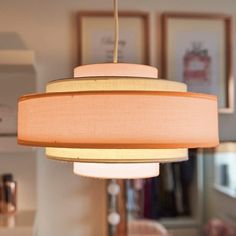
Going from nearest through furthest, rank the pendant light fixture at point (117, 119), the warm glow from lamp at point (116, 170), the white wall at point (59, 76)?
the pendant light fixture at point (117, 119), the warm glow from lamp at point (116, 170), the white wall at point (59, 76)

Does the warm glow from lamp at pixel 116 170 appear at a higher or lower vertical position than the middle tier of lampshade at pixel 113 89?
lower

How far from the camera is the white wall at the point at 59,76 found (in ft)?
7.27

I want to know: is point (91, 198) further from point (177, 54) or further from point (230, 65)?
point (230, 65)

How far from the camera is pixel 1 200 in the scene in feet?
6.73

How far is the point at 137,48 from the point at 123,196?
0.84 m

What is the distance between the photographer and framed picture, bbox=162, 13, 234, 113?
2.30 meters

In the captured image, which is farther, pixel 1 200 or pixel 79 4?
pixel 79 4

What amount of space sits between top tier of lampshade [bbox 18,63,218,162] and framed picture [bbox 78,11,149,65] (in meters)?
1.32

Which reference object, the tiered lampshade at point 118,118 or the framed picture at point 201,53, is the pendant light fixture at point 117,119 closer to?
the tiered lampshade at point 118,118

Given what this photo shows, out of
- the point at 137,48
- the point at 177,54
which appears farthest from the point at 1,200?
the point at 177,54

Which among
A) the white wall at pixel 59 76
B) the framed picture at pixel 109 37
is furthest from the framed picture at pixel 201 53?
the white wall at pixel 59 76

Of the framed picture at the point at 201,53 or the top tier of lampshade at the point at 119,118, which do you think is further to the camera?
the framed picture at the point at 201,53

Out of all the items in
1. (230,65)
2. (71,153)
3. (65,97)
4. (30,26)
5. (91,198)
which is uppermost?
(30,26)

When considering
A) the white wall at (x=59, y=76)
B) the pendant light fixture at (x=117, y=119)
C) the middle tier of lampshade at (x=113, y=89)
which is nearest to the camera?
the pendant light fixture at (x=117, y=119)
